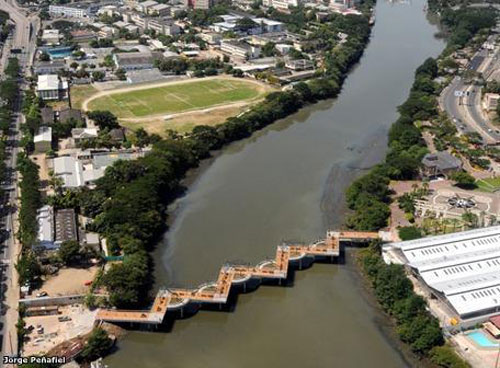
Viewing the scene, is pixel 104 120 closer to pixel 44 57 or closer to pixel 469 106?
pixel 44 57

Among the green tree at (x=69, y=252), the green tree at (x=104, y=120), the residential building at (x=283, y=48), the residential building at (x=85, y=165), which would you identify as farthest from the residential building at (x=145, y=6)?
the green tree at (x=69, y=252)

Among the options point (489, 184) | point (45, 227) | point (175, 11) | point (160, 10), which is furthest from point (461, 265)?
point (160, 10)

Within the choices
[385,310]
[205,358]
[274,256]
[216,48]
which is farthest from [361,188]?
[216,48]

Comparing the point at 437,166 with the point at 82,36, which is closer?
the point at 437,166

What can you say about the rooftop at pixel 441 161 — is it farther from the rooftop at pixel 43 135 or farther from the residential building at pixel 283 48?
the residential building at pixel 283 48

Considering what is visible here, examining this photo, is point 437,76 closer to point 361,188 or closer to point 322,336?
point 361,188

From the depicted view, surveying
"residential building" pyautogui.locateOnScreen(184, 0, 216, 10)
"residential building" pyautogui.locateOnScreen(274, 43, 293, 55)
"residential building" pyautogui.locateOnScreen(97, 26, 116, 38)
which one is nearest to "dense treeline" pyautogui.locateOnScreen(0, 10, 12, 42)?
"residential building" pyautogui.locateOnScreen(97, 26, 116, 38)

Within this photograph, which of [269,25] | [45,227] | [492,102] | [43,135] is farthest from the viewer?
[269,25]
